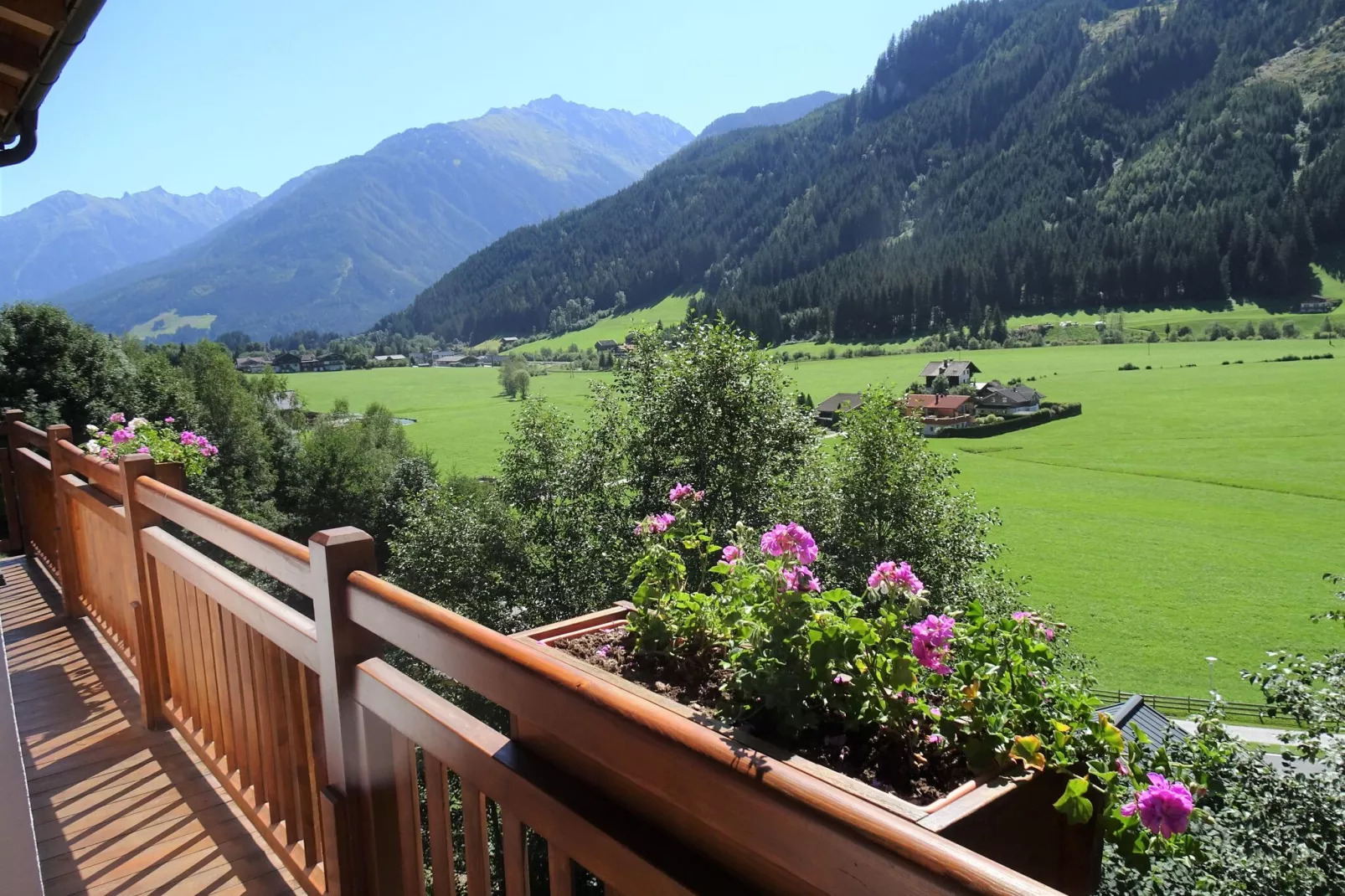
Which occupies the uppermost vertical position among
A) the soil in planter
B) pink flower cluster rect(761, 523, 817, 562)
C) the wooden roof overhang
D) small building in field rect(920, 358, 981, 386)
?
the wooden roof overhang

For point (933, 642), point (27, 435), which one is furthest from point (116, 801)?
point (27, 435)

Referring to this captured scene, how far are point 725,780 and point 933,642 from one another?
3.26 feet

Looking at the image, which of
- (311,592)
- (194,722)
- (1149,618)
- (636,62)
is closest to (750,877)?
(311,592)

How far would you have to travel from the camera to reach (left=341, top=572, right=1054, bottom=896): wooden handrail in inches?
26.7

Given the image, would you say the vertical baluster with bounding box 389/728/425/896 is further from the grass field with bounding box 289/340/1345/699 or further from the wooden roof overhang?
the grass field with bounding box 289/340/1345/699

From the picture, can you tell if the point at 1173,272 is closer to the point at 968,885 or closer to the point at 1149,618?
the point at 1149,618

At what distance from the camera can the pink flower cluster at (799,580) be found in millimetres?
1776

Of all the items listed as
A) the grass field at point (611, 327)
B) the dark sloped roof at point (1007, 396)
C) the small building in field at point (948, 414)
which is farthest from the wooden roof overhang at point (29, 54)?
the grass field at point (611, 327)

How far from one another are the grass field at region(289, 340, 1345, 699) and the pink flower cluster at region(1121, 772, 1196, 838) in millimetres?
27779

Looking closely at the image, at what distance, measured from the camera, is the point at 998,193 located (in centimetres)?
13188

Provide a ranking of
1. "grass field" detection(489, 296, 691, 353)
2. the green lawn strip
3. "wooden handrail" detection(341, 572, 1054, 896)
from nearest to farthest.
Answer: "wooden handrail" detection(341, 572, 1054, 896) → the green lawn strip → "grass field" detection(489, 296, 691, 353)

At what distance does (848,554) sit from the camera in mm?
19312

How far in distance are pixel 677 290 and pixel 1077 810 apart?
150 m

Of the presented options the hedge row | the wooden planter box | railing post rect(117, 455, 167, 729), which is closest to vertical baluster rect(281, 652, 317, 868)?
the wooden planter box
